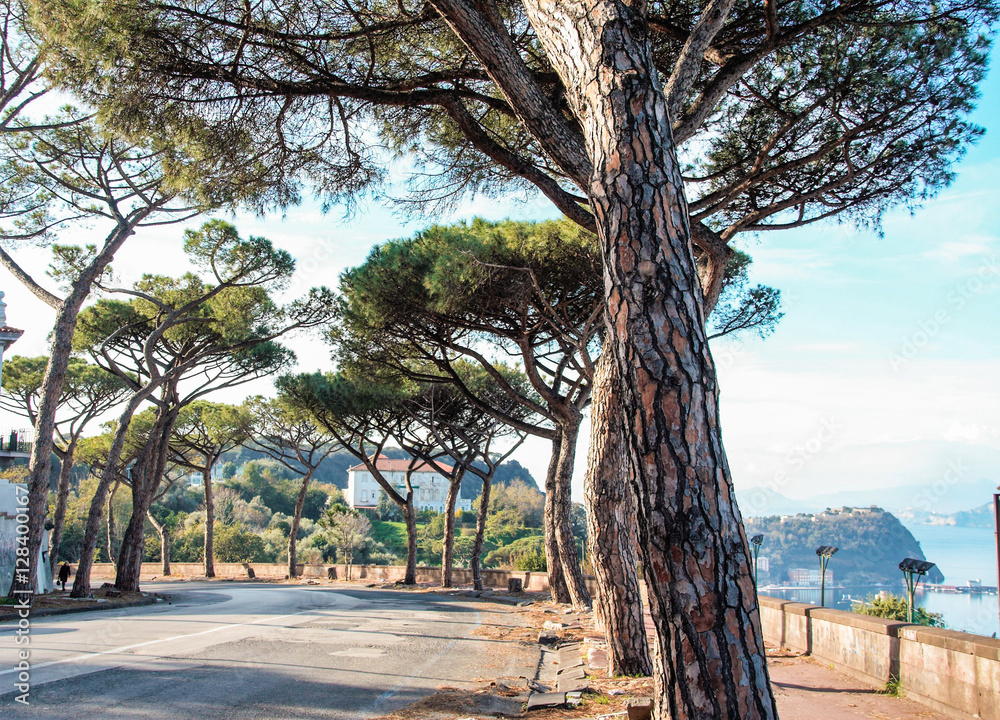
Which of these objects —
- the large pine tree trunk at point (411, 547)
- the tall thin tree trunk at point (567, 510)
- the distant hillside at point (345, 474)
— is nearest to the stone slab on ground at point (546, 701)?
the tall thin tree trunk at point (567, 510)

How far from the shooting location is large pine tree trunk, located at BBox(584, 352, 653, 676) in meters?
5.93

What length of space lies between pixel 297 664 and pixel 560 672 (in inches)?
92.4

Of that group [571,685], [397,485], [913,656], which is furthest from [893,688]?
[397,485]

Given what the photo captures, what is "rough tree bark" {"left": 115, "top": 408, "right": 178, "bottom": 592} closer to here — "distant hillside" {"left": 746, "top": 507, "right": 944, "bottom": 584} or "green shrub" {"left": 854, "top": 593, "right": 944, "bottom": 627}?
"green shrub" {"left": 854, "top": 593, "right": 944, "bottom": 627}

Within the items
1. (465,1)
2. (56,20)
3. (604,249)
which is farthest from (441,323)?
(604,249)

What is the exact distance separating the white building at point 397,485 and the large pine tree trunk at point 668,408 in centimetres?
7112

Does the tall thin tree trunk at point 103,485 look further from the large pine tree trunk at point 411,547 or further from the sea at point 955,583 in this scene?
the sea at point 955,583

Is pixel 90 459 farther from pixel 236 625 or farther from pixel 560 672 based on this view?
pixel 560 672

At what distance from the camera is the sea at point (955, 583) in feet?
45.3

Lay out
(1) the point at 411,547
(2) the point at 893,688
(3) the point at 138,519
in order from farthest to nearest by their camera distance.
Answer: (1) the point at 411,547
(3) the point at 138,519
(2) the point at 893,688

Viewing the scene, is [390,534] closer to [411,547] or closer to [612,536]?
[411,547]

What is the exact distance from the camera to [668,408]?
2730 mm

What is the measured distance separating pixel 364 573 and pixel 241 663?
72.3 feet

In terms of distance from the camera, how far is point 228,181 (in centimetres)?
667
